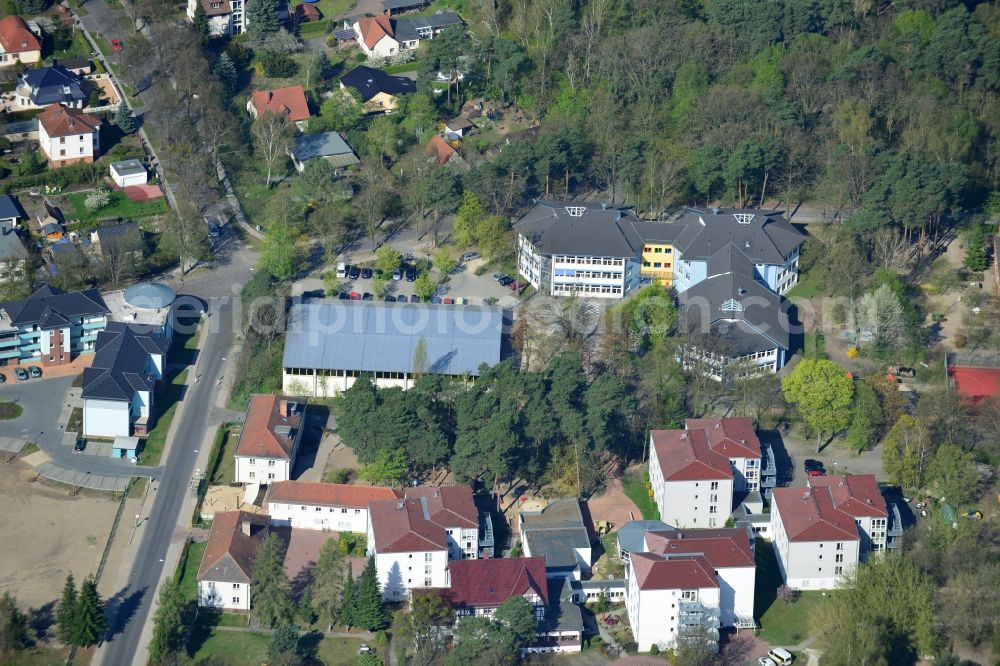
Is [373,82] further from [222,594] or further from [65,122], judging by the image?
[222,594]

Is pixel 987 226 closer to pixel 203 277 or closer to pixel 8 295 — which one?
pixel 203 277

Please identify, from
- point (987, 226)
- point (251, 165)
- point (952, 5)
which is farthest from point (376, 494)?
point (952, 5)

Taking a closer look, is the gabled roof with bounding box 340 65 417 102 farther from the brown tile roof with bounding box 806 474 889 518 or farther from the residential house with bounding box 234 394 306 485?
the brown tile roof with bounding box 806 474 889 518

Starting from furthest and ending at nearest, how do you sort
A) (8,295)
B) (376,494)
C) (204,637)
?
(8,295)
(376,494)
(204,637)

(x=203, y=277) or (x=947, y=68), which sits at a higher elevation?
(x=947, y=68)

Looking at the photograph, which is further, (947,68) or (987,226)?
(947,68)

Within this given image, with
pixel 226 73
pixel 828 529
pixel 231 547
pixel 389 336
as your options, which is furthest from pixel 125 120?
pixel 828 529
